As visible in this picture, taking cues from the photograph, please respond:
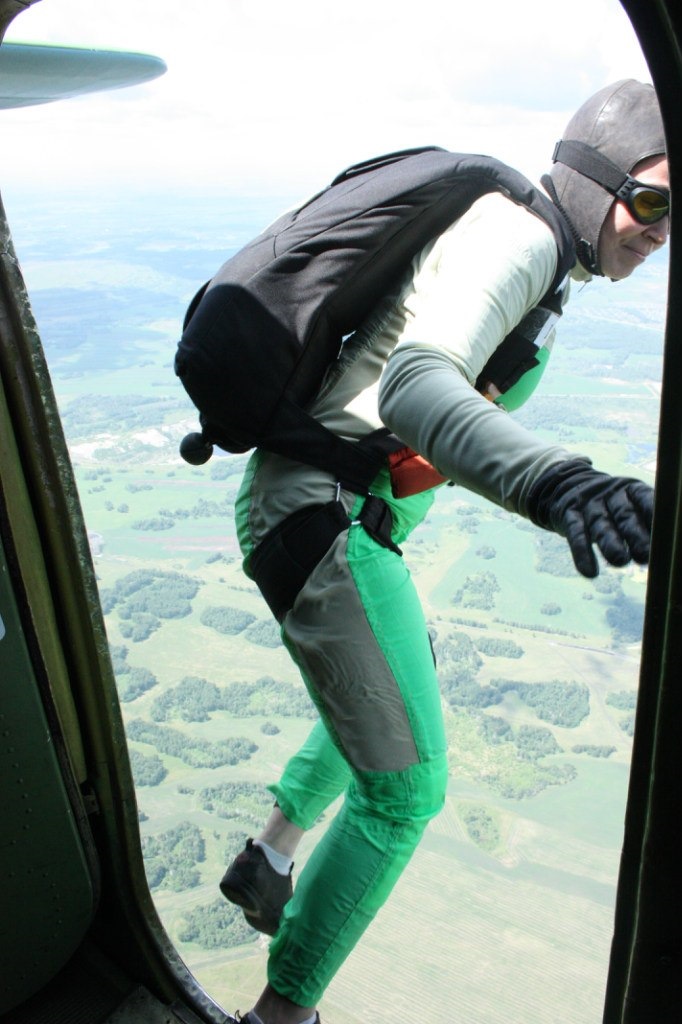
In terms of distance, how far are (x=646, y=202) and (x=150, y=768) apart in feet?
25.2

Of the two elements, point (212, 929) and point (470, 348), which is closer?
point (470, 348)

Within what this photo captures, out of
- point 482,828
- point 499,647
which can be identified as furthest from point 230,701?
point 482,828

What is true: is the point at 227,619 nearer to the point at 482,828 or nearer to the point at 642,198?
the point at 482,828

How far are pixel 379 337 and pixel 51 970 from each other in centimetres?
115

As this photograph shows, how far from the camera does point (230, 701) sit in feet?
32.7

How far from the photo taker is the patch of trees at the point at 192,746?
8398 mm

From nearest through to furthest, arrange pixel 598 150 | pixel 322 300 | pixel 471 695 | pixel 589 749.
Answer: pixel 322 300, pixel 598 150, pixel 589 749, pixel 471 695

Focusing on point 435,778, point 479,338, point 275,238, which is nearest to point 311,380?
point 275,238

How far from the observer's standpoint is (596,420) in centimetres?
830

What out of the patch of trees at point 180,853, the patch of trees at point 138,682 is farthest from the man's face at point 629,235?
the patch of trees at point 138,682

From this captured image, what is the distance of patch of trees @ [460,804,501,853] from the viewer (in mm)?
7895

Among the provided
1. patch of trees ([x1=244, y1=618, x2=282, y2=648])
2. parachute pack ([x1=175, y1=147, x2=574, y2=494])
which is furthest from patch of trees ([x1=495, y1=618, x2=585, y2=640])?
parachute pack ([x1=175, y1=147, x2=574, y2=494])

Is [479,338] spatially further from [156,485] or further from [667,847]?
[156,485]

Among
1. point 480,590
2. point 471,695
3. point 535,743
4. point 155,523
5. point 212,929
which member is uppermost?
point 212,929
